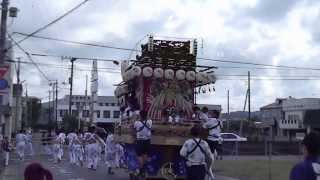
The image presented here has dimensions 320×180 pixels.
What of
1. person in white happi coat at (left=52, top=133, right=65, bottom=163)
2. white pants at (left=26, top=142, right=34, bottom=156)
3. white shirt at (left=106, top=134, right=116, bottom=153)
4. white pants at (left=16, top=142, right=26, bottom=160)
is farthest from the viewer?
white pants at (left=26, top=142, right=34, bottom=156)

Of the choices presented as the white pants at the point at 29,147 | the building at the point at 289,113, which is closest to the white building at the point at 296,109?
the building at the point at 289,113

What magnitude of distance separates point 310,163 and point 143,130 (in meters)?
11.5

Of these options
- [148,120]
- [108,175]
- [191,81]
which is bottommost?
[108,175]

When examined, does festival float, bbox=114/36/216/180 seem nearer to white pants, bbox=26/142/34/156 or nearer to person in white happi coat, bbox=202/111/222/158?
person in white happi coat, bbox=202/111/222/158

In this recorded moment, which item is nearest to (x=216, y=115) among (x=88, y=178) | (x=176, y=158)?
(x=176, y=158)

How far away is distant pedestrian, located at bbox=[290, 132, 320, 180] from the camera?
648 cm

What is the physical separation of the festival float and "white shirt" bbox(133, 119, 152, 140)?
1.06 feet

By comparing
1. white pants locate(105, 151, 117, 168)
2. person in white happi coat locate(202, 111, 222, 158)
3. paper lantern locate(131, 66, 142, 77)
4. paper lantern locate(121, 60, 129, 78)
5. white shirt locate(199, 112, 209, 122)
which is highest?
paper lantern locate(121, 60, 129, 78)

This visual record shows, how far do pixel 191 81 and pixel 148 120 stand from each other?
2.61m

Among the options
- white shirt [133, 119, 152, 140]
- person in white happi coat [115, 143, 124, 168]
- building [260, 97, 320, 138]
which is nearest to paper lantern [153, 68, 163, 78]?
white shirt [133, 119, 152, 140]

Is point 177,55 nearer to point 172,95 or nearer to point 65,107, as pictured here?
point 172,95

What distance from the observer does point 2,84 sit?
1989cm

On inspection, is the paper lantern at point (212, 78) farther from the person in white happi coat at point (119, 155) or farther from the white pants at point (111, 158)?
the white pants at point (111, 158)

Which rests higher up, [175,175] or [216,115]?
[216,115]
